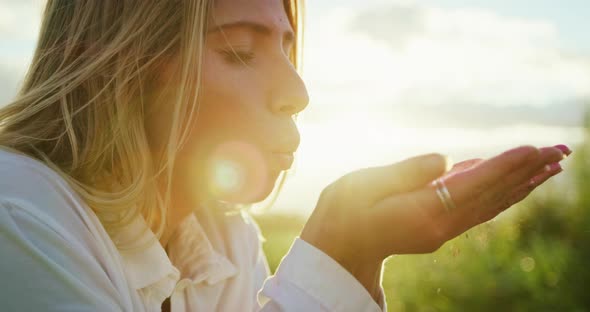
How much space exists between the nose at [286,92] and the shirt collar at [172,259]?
1.95 ft

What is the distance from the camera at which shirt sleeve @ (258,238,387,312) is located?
5.61ft

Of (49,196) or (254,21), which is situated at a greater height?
(254,21)

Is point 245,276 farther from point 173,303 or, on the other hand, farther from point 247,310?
point 173,303

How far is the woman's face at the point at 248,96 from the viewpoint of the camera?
2.04 metres

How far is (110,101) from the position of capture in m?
2.11

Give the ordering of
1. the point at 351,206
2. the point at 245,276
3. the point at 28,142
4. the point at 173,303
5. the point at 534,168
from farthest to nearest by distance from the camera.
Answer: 1. the point at 245,276
2. the point at 173,303
3. the point at 28,142
4. the point at 351,206
5. the point at 534,168

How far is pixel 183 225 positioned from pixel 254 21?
3.38 feet

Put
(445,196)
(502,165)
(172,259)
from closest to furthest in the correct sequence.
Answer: (502,165)
(445,196)
(172,259)

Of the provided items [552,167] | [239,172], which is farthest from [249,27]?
[552,167]

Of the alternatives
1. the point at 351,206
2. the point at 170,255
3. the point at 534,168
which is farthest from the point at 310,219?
the point at 170,255

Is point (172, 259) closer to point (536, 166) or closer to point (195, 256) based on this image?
point (195, 256)

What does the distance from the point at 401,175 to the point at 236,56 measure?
74cm

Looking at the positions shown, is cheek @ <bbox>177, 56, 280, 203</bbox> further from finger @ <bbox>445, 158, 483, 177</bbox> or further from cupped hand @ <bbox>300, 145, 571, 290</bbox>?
finger @ <bbox>445, 158, 483, 177</bbox>

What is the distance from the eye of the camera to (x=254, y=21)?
2068 millimetres
